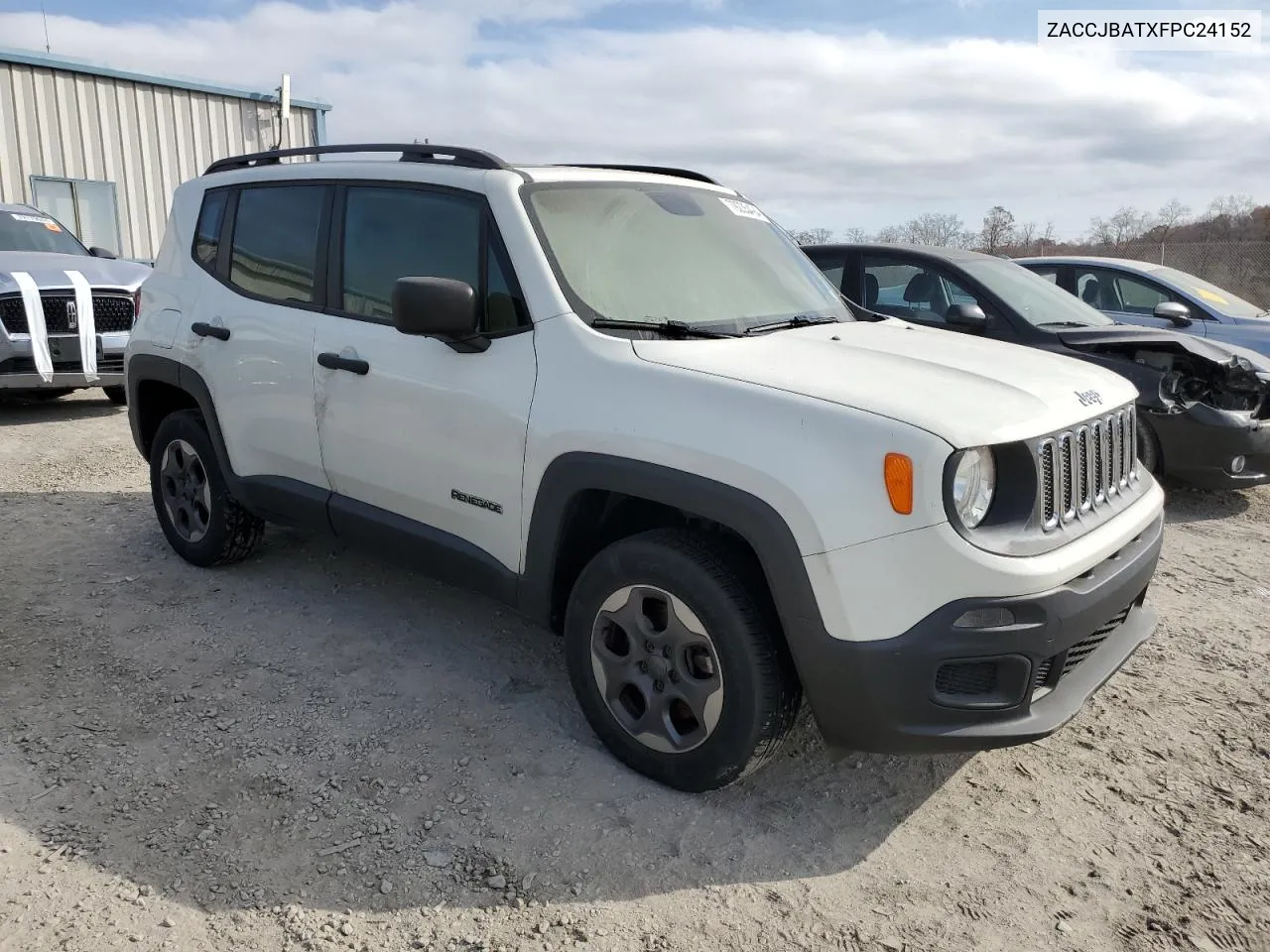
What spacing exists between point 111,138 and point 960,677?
17.6 metres

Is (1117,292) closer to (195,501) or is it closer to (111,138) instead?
(195,501)

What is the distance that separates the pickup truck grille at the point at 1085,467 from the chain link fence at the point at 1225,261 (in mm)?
Answer: 15646

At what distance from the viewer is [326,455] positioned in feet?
13.0

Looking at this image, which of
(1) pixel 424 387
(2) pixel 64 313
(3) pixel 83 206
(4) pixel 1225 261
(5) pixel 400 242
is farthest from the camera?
(4) pixel 1225 261

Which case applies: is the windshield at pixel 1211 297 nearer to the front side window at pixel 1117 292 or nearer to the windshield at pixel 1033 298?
the front side window at pixel 1117 292

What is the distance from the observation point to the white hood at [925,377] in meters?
2.56

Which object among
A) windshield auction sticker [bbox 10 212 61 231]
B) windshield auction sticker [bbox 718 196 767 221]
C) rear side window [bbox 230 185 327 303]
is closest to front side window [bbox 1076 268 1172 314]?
windshield auction sticker [bbox 718 196 767 221]

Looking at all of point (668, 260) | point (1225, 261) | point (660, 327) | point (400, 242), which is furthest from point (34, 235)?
point (1225, 261)

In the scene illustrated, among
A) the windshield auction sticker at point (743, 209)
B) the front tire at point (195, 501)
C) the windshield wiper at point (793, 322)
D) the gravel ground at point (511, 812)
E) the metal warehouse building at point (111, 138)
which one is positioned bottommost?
the gravel ground at point (511, 812)

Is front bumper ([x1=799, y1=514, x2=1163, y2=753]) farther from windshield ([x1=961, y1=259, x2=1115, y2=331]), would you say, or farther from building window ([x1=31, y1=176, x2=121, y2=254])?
building window ([x1=31, y1=176, x2=121, y2=254])

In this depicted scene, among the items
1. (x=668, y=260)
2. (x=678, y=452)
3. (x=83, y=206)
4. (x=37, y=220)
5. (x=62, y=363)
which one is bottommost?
(x=62, y=363)

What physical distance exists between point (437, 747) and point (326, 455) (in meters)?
1.32

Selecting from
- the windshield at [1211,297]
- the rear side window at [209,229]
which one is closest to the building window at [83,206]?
the rear side window at [209,229]

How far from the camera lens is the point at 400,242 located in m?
3.72
